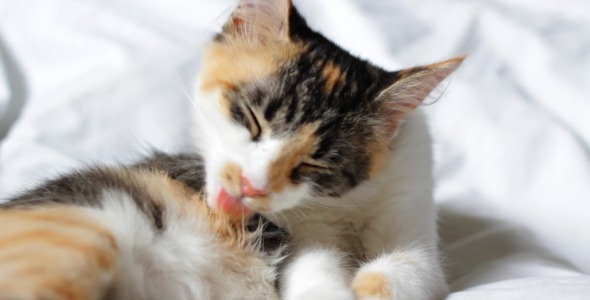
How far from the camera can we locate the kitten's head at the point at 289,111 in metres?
1.12

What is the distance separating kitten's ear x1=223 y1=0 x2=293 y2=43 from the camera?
1.29 metres

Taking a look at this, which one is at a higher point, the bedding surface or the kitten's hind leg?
the kitten's hind leg

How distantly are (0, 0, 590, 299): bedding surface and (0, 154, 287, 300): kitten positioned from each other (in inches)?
14.0

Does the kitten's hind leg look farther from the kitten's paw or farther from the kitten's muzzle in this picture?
the kitten's paw

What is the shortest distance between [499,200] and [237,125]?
0.86m

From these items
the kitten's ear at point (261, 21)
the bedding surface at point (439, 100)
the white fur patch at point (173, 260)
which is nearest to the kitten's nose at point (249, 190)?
the white fur patch at point (173, 260)

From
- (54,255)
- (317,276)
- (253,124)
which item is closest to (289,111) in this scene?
(253,124)

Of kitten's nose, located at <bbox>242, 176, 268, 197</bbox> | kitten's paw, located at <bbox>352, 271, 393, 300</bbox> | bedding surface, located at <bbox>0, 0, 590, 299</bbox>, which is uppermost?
kitten's nose, located at <bbox>242, 176, 268, 197</bbox>

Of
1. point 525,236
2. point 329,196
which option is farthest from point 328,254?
point 525,236

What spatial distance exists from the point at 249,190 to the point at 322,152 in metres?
0.16

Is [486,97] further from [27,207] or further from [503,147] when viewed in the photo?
[27,207]

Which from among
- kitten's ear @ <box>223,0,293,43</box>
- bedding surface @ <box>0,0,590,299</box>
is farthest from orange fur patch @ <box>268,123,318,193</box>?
bedding surface @ <box>0,0,590,299</box>

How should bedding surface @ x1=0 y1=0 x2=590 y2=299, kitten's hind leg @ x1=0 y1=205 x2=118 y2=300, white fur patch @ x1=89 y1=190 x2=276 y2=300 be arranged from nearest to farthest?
kitten's hind leg @ x1=0 y1=205 x2=118 y2=300, white fur patch @ x1=89 y1=190 x2=276 y2=300, bedding surface @ x1=0 y1=0 x2=590 y2=299

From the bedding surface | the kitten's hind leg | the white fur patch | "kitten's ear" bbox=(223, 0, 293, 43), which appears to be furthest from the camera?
the bedding surface
